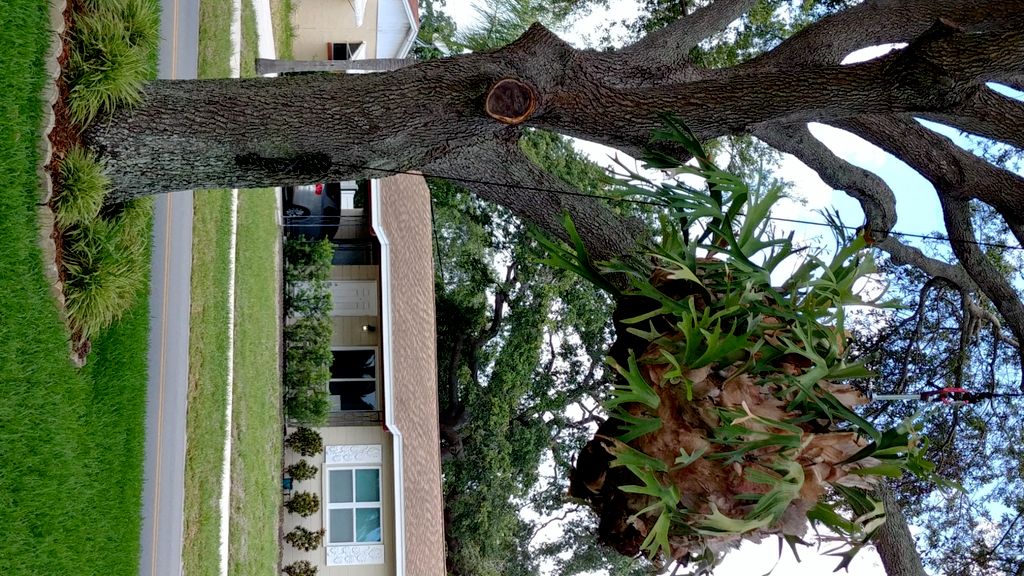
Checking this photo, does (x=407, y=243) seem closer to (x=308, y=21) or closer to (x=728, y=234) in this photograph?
(x=308, y=21)

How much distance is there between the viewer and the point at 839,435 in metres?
3.80

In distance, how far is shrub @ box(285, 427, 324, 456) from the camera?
15047 millimetres

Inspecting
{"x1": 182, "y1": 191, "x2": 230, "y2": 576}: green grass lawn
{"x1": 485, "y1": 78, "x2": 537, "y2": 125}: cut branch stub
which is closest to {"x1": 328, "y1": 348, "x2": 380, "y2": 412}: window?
{"x1": 182, "y1": 191, "x2": 230, "y2": 576}: green grass lawn

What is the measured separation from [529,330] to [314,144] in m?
14.9

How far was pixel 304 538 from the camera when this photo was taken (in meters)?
14.7

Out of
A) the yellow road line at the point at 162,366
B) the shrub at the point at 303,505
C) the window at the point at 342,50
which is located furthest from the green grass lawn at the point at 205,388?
the window at the point at 342,50

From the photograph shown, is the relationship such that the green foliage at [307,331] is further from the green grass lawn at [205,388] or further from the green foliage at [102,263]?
the green foliage at [102,263]

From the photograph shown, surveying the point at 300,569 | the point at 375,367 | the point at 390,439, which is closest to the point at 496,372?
the point at 375,367

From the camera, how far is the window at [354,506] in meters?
15.1

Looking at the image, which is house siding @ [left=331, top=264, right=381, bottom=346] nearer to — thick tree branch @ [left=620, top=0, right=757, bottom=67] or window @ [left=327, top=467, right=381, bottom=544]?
window @ [left=327, top=467, right=381, bottom=544]

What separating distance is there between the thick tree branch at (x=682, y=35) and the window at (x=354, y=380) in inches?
477

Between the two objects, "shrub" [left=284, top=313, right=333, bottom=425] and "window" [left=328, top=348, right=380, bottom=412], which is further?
"window" [left=328, top=348, right=380, bottom=412]

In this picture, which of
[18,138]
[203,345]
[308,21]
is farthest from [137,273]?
[308,21]

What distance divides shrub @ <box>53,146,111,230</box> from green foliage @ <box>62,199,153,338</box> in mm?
235
